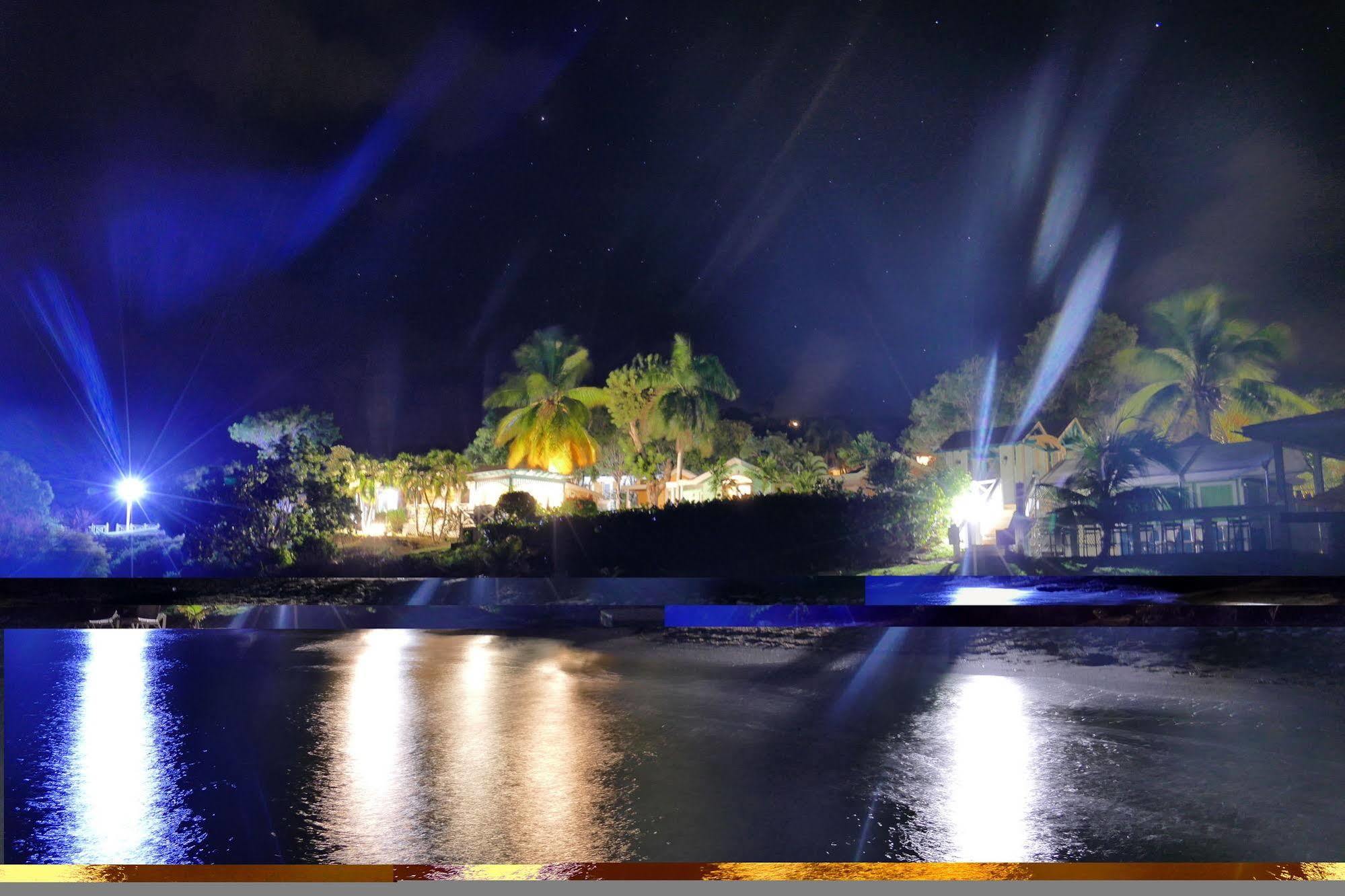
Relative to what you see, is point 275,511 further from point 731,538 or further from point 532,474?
point 731,538

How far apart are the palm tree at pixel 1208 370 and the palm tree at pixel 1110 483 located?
0.15 metres

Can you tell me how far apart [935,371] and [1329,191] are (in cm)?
246

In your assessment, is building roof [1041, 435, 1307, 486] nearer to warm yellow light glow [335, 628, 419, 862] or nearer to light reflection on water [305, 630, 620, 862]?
light reflection on water [305, 630, 620, 862]

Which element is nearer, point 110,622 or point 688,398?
point 110,622

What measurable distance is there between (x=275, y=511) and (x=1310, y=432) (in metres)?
5.64

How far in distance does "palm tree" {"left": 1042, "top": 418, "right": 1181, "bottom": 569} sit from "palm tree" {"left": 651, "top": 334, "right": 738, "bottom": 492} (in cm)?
191

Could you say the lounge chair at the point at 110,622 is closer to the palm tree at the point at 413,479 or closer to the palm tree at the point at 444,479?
the palm tree at the point at 413,479

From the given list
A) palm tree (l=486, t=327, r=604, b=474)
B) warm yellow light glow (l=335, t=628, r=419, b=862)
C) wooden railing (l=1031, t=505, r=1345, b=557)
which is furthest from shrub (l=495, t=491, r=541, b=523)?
wooden railing (l=1031, t=505, r=1345, b=557)

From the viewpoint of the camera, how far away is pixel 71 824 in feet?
15.4

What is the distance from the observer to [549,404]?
183 inches

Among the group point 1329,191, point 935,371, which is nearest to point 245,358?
point 935,371

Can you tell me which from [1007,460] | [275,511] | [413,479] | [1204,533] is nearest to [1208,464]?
[1204,533]

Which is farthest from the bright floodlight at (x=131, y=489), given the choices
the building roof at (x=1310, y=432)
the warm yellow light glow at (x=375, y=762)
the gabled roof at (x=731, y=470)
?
the building roof at (x=1310, y=432)

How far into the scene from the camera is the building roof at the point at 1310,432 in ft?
13.7
